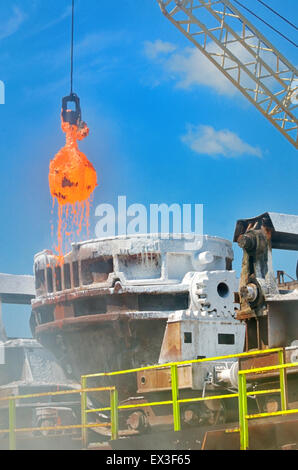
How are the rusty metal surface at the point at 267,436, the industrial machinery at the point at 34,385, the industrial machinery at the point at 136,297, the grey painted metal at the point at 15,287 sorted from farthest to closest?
the grey painted metal at the point at 15,287, the industrial machinery at the point at 34,385, the industrial machinery at the point at 136,297, the rusty metal surface at the point at 267,436

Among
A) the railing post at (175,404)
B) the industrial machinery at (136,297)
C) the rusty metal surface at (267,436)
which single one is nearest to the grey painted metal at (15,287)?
the industrial machinery at (136,297)

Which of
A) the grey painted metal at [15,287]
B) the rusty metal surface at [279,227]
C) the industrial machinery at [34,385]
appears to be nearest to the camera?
the rusty metal surface at [279,227]

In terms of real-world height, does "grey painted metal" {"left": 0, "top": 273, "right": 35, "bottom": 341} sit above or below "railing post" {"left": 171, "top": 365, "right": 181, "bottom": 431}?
above

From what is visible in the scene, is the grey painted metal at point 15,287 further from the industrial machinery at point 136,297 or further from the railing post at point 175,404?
the railing post at point 175,404

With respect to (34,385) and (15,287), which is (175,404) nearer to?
(34,385)

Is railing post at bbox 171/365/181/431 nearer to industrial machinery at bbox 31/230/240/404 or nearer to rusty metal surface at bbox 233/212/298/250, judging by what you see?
rusty metal surface at bbox 233/212/298/250

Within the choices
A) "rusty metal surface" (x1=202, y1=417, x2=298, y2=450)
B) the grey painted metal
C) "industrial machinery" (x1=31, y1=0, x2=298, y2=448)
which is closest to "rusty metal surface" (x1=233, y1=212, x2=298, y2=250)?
"industrial machinery" (x1=31, y1=0, x2=298, y2=448)

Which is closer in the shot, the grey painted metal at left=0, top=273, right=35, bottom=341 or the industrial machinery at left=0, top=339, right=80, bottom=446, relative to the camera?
the industrial machinery at left=0, top=339, right=80, bottom=446

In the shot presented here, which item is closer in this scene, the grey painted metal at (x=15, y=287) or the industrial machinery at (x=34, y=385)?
the industrial machinery at (x=34, y=385)

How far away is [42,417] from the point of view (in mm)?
23703

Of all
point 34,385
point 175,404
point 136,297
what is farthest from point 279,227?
point 34,385

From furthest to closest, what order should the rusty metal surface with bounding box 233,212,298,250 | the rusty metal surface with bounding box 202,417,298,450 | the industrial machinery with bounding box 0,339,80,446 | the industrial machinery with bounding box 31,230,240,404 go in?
the industrial machinery with bounding box 0,339,80,446, the industrial machinery with bounding box 31,230,240,404, the rusty metal surface with bounding box 233,212,298,250, the rusty metal surface with bounding box 202,417,298,450
